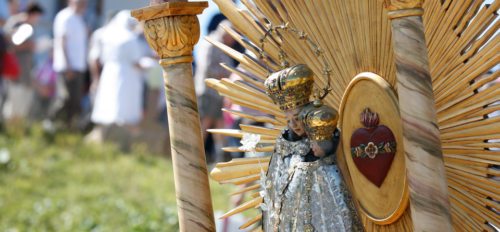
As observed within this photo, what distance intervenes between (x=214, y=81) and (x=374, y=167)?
2.37 ft

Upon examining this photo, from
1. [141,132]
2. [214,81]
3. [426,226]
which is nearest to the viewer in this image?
[426,226]

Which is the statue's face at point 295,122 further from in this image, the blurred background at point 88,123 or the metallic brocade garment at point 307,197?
the blurred background at point 88,123

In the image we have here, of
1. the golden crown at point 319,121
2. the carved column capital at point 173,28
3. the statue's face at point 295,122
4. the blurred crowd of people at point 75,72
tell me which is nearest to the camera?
the golden crown at point 319,121

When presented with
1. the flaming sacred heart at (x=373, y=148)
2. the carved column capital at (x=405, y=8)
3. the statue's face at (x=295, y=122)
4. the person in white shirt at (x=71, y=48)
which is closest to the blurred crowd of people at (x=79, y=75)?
the person in white shirt at (x=71, y=48)

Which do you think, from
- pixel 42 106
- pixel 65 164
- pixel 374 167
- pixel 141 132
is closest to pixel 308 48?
pixel 374 167

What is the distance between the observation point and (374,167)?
10.4ft

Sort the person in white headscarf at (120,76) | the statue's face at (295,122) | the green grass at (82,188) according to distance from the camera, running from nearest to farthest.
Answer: the statue's face at (295,122) < the green grass at (82,188) < the person in white headscarf at (120,76)

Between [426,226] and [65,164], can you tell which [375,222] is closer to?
[426,226]

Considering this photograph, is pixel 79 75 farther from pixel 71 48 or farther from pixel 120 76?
pixel 120 76

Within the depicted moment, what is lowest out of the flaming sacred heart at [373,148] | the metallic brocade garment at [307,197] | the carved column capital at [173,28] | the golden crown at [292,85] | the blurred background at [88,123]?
the metallic brocade garment at [307,197]

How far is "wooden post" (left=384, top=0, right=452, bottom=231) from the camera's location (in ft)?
8.83

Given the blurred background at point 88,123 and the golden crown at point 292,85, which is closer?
the golden crown at point 292,85

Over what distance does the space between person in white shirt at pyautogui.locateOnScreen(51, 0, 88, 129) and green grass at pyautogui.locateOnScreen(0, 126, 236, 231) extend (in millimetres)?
452

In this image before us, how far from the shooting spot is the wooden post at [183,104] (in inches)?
129
